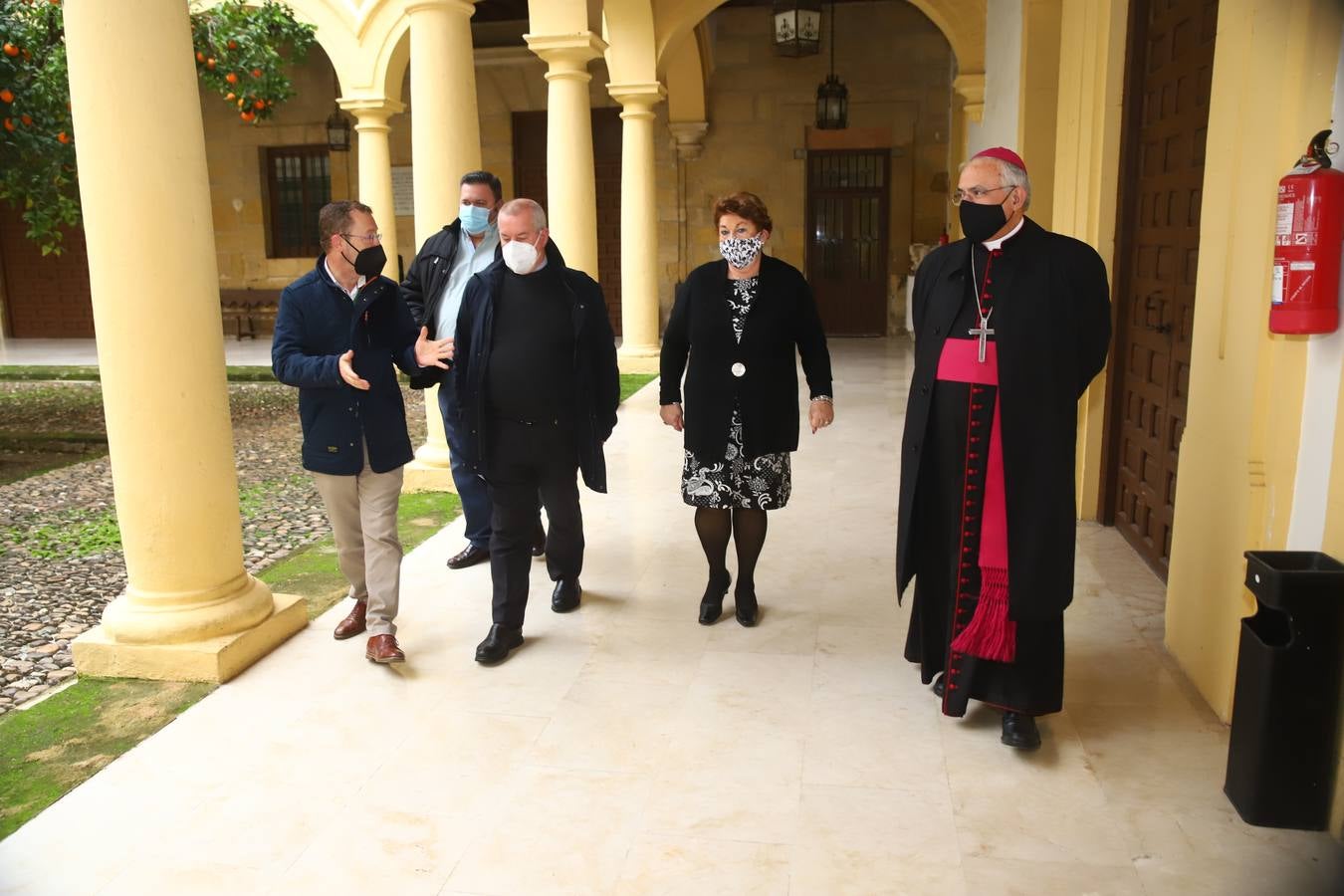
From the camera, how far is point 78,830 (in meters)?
2.86

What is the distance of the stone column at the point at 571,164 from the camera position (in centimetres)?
991

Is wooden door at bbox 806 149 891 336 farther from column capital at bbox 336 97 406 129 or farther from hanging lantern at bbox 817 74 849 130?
column capital at bbox 336 97 406 129

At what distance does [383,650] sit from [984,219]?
2.56 meters

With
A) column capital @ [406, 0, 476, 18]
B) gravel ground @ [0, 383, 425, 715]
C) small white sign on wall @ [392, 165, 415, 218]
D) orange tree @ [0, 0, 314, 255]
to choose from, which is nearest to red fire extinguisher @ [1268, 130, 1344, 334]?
gravel ground @ [0, 383, 425, 715]

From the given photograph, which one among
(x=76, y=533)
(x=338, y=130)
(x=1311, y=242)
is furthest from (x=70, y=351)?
(x=1311, y=242)

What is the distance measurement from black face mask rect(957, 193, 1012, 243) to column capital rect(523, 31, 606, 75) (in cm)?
693

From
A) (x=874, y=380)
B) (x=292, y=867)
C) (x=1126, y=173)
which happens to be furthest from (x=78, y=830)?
(x=874, y=380)

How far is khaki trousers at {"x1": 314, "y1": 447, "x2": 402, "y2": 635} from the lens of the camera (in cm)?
387

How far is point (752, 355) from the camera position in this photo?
3.95 metres

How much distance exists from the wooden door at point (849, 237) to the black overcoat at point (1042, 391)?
12954 millimetres

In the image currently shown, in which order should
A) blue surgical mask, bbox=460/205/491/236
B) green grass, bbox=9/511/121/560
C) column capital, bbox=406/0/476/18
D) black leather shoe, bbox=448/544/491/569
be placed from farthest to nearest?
column capital, bbox=406/0/476/18 < green grass, bbox=9/511/121/560 < black leather shoe, bbox=448/544/491/569 < blue surgical mask, bbox=460/205/491/236

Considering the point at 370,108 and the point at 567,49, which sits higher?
the point at 567,49

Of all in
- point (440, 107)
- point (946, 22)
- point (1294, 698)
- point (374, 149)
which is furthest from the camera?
point (374, 149)

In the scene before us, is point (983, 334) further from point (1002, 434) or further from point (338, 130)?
point (338, 130)
